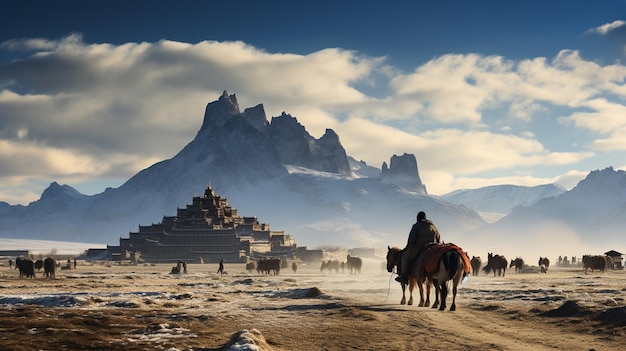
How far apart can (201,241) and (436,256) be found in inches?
4536

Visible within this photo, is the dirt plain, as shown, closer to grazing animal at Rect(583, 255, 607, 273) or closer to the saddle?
the saddle

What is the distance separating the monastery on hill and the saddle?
344ft

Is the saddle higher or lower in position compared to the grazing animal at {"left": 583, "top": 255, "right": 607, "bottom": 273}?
higher

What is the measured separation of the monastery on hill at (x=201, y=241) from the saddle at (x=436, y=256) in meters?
105

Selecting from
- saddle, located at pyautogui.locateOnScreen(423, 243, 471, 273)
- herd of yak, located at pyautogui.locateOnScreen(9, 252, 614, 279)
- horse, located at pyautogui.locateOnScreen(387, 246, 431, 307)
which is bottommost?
herd of yak, located at pyautogui.locateOnScreen(9, 252, 614, 279)

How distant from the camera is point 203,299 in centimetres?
2384

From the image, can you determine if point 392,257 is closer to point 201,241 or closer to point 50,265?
point 50,265

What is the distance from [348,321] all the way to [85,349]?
677 centimetres

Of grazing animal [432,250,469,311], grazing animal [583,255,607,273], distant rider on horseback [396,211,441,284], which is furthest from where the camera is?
grazing animal [583,255,607,273]

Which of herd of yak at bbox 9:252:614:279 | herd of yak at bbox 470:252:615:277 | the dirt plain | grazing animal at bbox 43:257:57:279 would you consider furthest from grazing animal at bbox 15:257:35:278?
herd of yak at bbox 470:252:615:277

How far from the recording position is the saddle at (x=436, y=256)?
17.7 m

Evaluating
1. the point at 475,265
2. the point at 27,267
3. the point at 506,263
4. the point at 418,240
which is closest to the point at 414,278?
the point at 418,240

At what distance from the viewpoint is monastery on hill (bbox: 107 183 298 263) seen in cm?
12625

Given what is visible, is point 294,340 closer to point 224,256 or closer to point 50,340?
point 50,340
